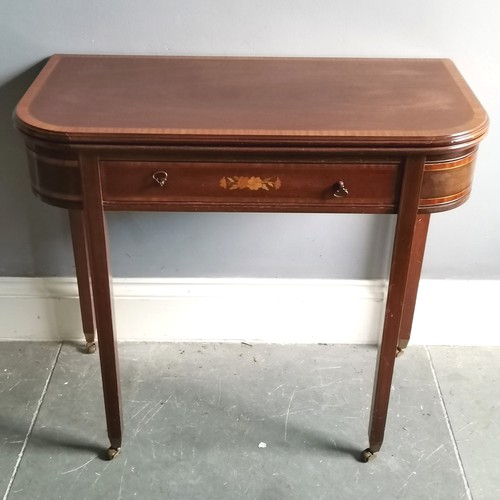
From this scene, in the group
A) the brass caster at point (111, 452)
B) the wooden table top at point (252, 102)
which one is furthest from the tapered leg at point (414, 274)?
the brass caster at point (111, 452)

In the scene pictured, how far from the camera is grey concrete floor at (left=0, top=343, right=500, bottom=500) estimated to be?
1616 millimetres

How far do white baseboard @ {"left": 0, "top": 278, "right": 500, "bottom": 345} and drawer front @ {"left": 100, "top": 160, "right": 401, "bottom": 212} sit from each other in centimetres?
64

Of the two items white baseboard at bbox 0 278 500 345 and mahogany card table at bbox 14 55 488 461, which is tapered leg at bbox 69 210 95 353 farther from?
mahogany card table at bbox 14 55 488 461

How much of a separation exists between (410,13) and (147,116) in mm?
690

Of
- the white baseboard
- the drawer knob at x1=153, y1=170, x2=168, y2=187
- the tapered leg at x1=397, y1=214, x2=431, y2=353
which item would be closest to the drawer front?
the drawer knob at x1=153, y1=170, x2=168, y2=187

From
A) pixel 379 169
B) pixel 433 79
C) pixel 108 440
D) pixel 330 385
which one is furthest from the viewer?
pixel 330 385

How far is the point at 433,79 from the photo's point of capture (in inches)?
59.1

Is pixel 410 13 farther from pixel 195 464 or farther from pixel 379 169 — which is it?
pixel 195 464

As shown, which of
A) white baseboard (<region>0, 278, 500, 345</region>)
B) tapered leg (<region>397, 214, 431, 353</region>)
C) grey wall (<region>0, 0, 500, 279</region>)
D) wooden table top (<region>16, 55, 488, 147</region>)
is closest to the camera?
wooden table top (<region>16, 55, 488, 147</region>)

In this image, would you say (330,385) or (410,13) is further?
(330,385)

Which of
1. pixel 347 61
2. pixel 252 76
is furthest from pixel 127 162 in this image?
pixel 347 61

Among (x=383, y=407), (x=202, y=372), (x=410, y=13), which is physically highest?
(x=410, y=13)

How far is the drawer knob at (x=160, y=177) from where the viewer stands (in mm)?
1295

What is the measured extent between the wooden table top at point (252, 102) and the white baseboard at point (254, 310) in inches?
24.5
